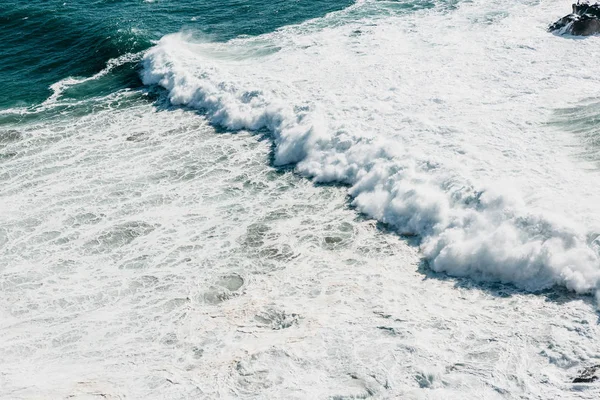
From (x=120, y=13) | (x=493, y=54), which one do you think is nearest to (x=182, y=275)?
(x=493, y=54)

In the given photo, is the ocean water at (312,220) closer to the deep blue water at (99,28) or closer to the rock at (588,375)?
the rock at (588,375)

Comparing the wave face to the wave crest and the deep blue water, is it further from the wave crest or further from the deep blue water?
the deep blue water

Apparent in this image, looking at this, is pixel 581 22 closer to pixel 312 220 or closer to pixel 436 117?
pixel 436 117

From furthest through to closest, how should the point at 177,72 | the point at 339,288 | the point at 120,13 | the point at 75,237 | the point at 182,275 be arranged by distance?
the point at 120,13, the point at 177,72, the point at 75,237, the point at 182,275, the point at 339,288

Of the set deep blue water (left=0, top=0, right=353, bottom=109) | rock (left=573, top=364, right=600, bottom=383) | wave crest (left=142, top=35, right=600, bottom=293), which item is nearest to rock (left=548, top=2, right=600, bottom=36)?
deep blue water (left=0, top=0, right=353, bottom=109)

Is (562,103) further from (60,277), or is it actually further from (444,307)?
(60,277)

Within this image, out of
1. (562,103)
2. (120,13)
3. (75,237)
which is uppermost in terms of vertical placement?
(120,13)
